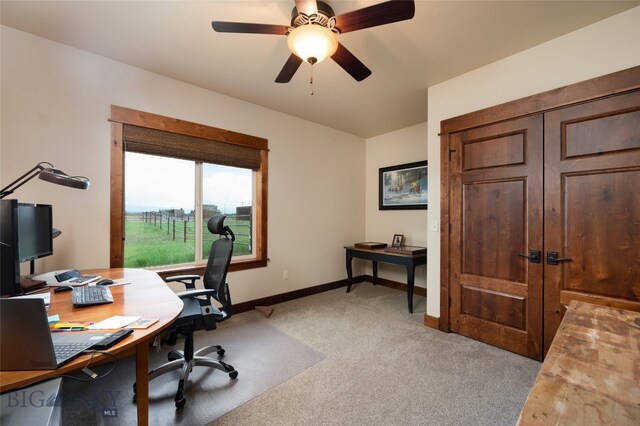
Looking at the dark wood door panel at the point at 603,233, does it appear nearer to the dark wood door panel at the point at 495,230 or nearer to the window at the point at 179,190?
the dark wood door panel at the point at 495,230

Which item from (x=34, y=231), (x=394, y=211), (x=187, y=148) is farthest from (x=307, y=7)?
(x=394, y=211)

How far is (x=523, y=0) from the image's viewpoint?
5.74 ft

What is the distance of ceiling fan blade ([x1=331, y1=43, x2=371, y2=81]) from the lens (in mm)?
1781

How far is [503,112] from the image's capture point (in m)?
2.37

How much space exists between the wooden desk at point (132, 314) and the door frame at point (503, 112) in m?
2.47

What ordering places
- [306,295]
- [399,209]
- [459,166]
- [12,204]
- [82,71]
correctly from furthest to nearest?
[399,209] → [306,295] → [459,166] → [82,71] → [12,204]

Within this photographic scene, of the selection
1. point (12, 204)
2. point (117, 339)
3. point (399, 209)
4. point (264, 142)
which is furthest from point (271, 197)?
point (117, 339)

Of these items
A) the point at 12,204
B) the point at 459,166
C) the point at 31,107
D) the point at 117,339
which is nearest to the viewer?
the point at 117,339

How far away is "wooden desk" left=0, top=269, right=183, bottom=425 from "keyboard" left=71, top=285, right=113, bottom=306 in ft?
0.10

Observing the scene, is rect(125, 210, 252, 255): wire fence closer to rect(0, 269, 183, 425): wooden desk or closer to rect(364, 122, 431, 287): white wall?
rect(0, 269, 183, 425): wooden desk

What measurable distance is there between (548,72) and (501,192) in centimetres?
102

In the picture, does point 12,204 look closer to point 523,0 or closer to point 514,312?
point 523,0

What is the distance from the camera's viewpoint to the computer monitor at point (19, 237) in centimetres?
132

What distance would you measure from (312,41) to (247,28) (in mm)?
402
